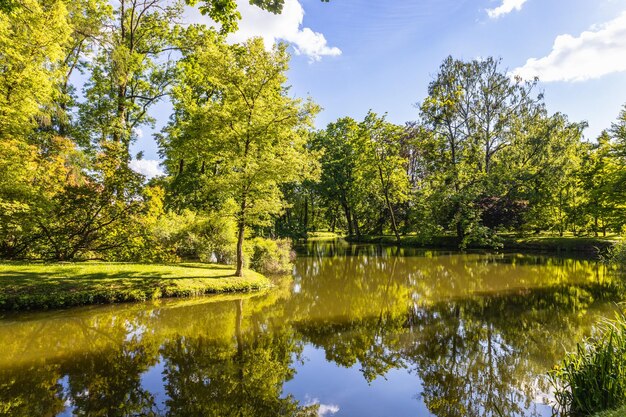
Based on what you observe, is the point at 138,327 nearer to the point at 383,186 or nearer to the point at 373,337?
the point at 373,337

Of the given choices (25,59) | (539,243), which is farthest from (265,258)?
(539,243)

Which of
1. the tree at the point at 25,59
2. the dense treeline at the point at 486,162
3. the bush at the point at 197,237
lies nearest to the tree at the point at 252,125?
the bush at the point at 197,237

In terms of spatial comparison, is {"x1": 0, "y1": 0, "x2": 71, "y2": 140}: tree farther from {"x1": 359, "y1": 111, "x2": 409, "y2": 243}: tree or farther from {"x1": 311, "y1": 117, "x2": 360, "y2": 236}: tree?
{"x1": 311, "y1": 117, "x2": 360, "y2": 236}: tree

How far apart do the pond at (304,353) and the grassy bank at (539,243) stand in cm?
1584

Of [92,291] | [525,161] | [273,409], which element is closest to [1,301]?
[92,291]

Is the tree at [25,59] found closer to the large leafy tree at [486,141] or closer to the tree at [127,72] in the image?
the tree at [127,72]

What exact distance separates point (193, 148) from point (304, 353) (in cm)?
1244

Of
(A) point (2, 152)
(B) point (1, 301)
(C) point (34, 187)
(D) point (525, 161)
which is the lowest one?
(B) point (1, 301)

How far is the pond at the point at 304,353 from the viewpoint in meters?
6.09

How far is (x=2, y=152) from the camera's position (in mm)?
13203

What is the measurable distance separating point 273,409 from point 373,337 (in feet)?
14.1

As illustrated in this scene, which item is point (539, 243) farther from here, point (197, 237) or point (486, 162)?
point (197, 237)

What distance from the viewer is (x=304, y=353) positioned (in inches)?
338

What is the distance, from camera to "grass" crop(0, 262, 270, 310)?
11789mm
